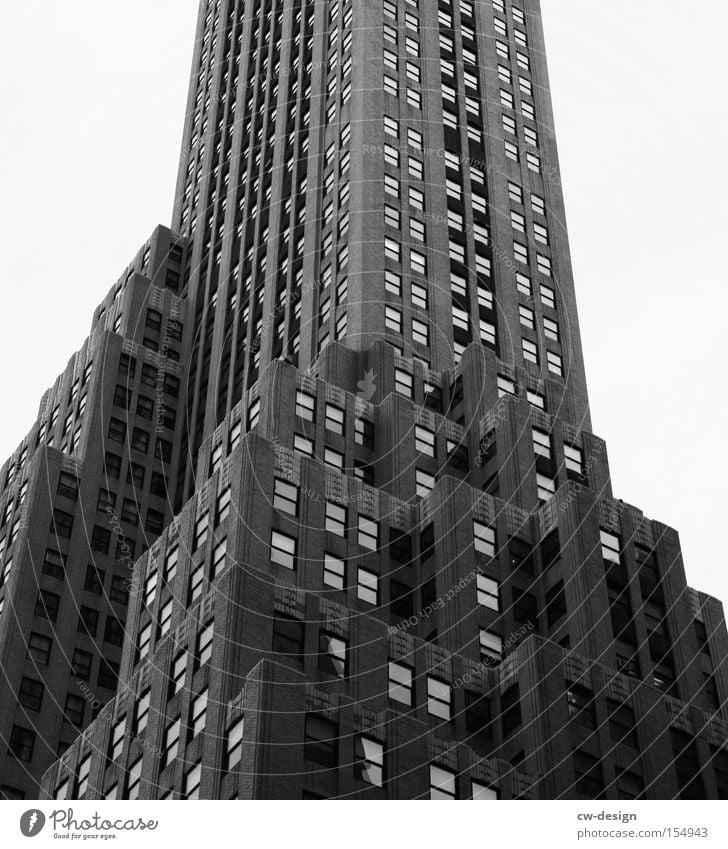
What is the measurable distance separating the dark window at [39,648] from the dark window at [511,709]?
37850mm

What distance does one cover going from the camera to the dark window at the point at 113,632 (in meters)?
113

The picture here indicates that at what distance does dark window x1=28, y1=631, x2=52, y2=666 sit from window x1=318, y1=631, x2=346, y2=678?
3499 cm

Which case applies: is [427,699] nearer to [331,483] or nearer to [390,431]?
[331,483]

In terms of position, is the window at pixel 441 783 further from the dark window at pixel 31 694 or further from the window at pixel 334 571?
the dark window at pixel 31 694

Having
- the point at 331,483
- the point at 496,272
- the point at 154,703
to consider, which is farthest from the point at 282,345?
the point at 154,703

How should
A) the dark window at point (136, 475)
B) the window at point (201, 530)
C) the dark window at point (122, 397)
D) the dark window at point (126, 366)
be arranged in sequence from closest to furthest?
the window at point (201, 530), the dark window at point (136, 475), the dark window at point (122, 397), the dark window at point (126, 366)

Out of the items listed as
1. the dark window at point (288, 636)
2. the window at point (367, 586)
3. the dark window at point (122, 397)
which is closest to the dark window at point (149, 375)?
the dark window at point (122, 397)

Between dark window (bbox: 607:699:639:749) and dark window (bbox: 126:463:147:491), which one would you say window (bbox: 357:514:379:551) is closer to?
dark window (bbox: 607:699:639:749)

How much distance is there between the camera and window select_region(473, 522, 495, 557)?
9262 centimetres

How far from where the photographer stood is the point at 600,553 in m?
92.8

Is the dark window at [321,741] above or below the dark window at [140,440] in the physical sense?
below

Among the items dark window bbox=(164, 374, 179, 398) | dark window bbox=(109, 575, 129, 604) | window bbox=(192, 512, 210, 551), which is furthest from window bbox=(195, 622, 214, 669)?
dark window bbox=(164, 374, 179, 398)

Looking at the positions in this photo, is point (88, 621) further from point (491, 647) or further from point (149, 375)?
point (491, 647)

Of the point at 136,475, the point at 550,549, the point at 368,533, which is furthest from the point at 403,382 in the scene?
the point at 136,475
